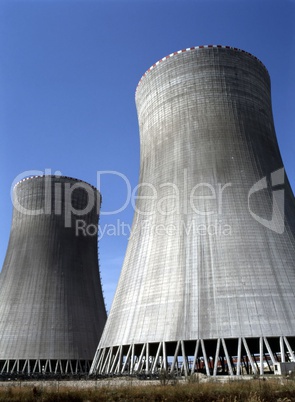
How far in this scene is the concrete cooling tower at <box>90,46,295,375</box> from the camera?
13.9 metres

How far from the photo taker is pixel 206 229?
15641 millimetres

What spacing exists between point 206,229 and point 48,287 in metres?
12.4

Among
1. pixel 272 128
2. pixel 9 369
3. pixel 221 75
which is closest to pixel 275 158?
pixel 272 128

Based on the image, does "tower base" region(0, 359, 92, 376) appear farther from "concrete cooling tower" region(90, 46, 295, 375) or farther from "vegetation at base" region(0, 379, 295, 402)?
"vegetation at base" region(0, 379, 295, 402)

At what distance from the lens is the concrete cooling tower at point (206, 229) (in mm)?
13914

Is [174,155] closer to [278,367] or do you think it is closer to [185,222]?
[185,222]

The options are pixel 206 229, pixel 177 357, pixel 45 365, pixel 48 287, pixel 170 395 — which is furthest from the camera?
pixel 48 287

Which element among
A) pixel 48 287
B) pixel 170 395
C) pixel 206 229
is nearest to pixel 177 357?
pixel 206 229

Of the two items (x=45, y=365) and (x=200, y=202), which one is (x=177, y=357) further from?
(x=45, y=365)

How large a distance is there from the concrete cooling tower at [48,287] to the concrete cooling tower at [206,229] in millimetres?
7599

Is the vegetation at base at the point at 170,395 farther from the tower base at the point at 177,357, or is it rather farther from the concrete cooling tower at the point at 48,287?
the concrete cooling tower at the point at 48,287

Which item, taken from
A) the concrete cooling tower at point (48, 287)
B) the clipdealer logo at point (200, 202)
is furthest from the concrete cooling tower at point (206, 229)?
the concrete cooling tower at point (48, 287)

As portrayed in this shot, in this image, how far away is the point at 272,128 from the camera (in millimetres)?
19500

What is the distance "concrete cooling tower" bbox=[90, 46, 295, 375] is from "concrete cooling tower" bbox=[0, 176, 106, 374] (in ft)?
24.9
